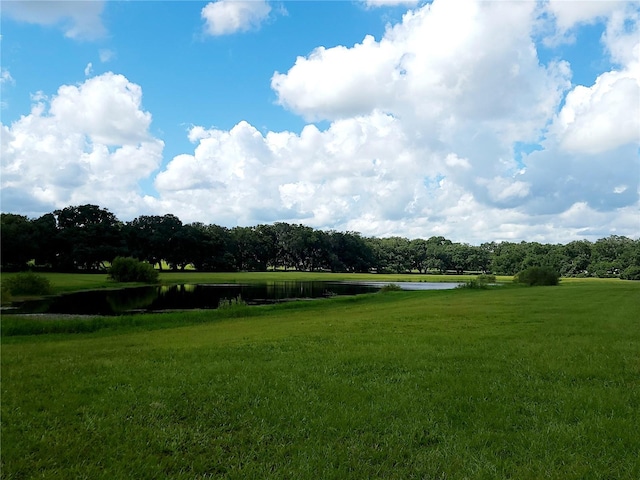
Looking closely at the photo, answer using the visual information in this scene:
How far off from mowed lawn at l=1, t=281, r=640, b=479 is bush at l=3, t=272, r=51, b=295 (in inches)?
1455

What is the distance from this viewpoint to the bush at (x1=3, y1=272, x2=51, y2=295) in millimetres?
44094

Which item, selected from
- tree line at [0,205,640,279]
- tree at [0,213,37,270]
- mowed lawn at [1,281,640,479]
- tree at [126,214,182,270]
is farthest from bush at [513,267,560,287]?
tree at [126,214,182,270]

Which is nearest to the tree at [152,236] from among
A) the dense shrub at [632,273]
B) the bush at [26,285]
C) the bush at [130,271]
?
the bush at [130,271]

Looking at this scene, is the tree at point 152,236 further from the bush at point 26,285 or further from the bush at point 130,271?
the bush at point 26,285

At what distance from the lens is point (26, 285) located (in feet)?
150

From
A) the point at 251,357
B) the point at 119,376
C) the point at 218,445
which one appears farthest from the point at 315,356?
the point at 218,445

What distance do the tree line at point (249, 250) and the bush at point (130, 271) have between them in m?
12.3

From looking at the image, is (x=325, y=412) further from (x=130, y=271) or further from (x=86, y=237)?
(x=86, y=237)

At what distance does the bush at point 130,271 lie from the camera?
72.5 meters

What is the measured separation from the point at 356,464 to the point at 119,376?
6616 millimetres

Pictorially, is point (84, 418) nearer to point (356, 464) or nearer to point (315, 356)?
point (356, 464)

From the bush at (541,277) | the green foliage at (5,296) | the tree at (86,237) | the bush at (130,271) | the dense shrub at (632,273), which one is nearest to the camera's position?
the green foliage at (5,296)

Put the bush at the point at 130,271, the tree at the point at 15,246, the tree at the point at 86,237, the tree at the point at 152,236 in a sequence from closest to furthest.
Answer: the tree at the point at 15,246, the bush at the point at 130,271, the tree at the point at 86,237, the tree at the point at 152,236

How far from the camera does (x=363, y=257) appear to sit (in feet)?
614
